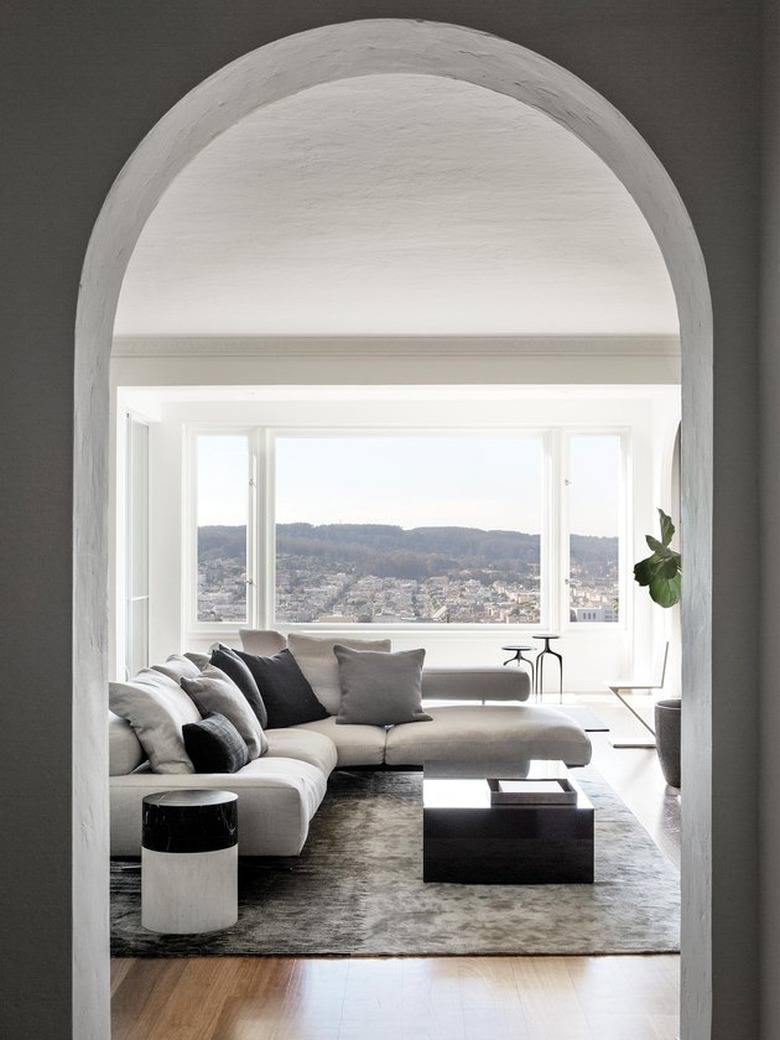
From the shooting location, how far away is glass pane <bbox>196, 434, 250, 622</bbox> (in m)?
10.7

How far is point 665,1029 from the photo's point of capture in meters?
3.13

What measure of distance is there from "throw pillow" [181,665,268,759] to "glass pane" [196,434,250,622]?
18.0ft

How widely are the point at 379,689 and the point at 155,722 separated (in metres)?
2.09

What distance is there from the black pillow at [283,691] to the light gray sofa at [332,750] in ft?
0.33

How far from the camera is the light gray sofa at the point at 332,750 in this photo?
14.3 ft

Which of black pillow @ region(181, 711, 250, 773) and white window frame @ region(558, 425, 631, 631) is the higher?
white window frame @ region(558, 425, 631, 631)

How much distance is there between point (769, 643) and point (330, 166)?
325 cm

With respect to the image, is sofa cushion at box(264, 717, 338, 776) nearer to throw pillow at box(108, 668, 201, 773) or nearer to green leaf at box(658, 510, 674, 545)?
throw pillow at box(108, 668, 201, 773)

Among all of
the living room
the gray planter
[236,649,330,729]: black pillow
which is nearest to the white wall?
the living room

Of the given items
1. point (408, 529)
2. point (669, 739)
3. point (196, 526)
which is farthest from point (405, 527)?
point (669, 739)

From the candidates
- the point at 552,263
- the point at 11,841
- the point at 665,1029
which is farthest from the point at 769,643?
the point at 552,263

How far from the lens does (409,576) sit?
10.9 m

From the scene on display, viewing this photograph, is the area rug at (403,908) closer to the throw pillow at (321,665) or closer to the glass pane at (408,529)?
the throw pillow at (321,665)

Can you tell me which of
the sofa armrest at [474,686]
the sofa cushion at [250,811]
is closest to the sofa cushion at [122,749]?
the sofa cushion at [250,811]
